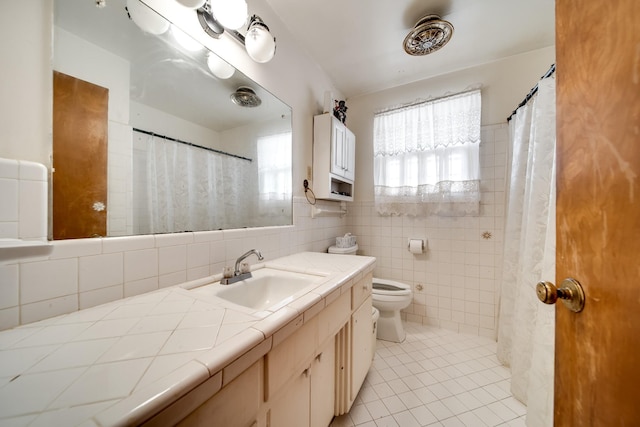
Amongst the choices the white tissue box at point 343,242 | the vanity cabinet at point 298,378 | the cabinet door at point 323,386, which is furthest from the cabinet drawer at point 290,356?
the white tissue box at point 343,242

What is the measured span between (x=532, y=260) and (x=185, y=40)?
206 centimetres

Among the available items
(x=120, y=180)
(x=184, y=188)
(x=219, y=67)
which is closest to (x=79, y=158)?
(x=120, y=180)

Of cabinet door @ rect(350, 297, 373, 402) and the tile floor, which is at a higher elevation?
cabinet door @ rect(350, 297, 373, 402)

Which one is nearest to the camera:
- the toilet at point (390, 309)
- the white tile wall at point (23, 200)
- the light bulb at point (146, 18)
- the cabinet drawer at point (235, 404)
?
the cabinet drawer at point (235, 404)

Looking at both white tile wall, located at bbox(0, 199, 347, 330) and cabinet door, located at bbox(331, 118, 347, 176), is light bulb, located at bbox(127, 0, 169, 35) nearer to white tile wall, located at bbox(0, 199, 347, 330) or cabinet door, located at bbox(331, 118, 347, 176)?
white tile wall, located at bbox(0, 199, 347, 330)

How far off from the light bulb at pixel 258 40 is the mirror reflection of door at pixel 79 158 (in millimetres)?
695

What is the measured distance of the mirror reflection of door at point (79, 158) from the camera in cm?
62

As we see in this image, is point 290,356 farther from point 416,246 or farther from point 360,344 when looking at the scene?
point 416,246

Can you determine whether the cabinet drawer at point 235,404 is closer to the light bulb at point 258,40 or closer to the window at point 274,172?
the window at point 274,172

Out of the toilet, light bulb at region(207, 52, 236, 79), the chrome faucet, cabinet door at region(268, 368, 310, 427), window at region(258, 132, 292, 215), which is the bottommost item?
the toilet

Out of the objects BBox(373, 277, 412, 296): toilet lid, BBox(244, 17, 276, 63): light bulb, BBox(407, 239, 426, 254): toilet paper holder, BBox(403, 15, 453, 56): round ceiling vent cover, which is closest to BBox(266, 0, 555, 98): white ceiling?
BBox(403, 15, 453, 56): round ceiling vent cover

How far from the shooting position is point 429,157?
203cm

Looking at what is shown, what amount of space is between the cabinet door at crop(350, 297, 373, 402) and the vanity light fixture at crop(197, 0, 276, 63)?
145cm

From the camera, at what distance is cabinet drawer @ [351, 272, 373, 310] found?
1.12 meters
